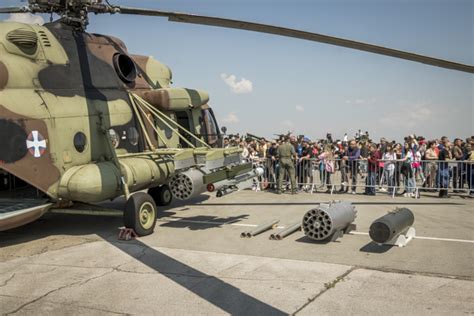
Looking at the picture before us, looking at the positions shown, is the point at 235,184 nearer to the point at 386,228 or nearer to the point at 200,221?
the point at 200,221

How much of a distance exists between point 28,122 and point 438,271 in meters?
7.25

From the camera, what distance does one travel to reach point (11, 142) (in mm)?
7914

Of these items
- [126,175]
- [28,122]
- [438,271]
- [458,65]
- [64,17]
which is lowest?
[438,271]

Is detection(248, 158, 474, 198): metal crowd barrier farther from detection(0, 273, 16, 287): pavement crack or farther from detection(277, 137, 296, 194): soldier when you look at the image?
detection(0, 273, 16, 287): pavement crack

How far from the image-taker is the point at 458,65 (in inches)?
290

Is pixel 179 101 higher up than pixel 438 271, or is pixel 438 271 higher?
pixel 179 101

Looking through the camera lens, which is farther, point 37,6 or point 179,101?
point 179,101

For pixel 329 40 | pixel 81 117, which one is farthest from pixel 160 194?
pixel 329 40

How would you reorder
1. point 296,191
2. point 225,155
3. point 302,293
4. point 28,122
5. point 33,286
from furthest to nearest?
point 296,191 → point 225,155 → point 28,122 → point 33,286 → point 302,293

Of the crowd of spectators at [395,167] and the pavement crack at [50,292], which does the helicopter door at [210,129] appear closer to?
the crowd of spectators at [395,167]

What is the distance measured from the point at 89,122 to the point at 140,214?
7.07ft

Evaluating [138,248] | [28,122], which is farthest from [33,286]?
[28,122]

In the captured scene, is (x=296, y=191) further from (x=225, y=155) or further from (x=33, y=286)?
(x=33, y=286)

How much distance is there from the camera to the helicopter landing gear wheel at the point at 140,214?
888cm
